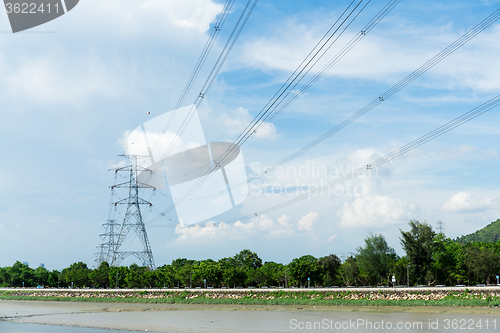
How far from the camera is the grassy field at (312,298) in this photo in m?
55.4

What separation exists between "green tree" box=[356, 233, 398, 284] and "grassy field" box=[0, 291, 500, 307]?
25.9 metres

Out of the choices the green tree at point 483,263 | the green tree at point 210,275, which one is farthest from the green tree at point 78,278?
the green tree at point 483,263

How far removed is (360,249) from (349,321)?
60.1 m

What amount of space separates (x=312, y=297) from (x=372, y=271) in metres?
28.9

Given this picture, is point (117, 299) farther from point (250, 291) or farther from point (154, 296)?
point (250, 291)

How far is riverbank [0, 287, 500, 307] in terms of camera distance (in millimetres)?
56219

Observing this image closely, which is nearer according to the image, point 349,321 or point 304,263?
point 349,321

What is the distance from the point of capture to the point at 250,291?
85438 millimetres

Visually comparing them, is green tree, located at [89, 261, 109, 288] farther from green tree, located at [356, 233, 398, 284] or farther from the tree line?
green tree, located at [356, 233, 398, 284]

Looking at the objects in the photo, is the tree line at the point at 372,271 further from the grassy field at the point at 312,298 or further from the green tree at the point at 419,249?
the grassy field at the point at 312,298

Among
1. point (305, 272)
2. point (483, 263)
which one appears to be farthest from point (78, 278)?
point (483, 263)

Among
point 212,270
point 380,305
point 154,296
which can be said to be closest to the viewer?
point 380,305

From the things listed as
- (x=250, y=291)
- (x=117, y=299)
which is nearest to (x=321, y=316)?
(x=250, y=291)

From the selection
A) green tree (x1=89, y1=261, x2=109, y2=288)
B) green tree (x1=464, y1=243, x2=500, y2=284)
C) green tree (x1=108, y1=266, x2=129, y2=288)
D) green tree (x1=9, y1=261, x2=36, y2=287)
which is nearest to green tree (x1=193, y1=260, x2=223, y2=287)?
green tree (x1=108, y1=266, x2=129, y2=288)
